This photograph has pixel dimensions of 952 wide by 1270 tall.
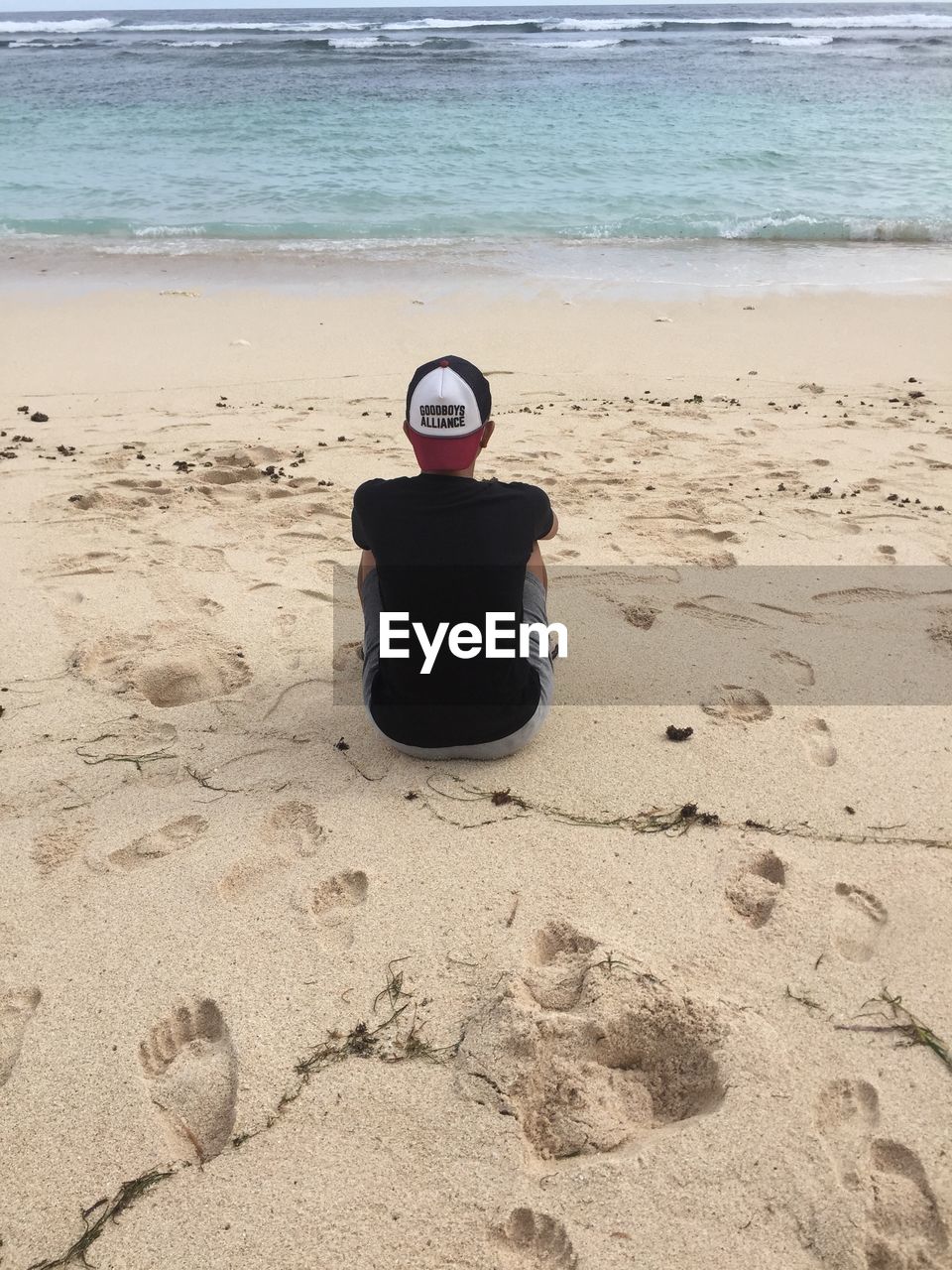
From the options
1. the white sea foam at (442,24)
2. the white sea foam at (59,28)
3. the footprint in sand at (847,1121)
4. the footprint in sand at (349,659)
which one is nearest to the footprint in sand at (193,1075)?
the footprint in sand at (847,1121)

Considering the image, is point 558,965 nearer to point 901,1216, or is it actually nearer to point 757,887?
point 757,887

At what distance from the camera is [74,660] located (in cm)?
324

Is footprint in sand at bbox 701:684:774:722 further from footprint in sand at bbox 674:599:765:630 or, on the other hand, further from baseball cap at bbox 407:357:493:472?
baseball cap at bbox 407:357:493:472

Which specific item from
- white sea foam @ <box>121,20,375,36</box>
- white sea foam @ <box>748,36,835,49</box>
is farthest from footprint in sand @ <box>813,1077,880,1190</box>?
white sea foam @ <box>121,20,375,36</box>

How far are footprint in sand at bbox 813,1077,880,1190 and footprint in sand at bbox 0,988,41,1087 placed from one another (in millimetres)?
1608

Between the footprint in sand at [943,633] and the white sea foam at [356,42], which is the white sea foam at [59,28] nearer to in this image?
the white sea foam at [356,42]

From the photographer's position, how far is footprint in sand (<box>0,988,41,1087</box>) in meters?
1.96

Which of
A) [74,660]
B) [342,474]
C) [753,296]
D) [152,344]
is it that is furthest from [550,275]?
[74,660]

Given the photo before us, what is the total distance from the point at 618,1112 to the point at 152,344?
6291 millimetres

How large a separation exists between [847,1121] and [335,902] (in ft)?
3.97

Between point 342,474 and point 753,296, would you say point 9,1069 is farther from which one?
point 753,296

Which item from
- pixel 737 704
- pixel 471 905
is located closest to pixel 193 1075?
pixel 471 905

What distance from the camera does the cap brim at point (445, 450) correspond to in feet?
8.48

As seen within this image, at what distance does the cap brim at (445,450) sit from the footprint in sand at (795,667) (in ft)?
4.55
